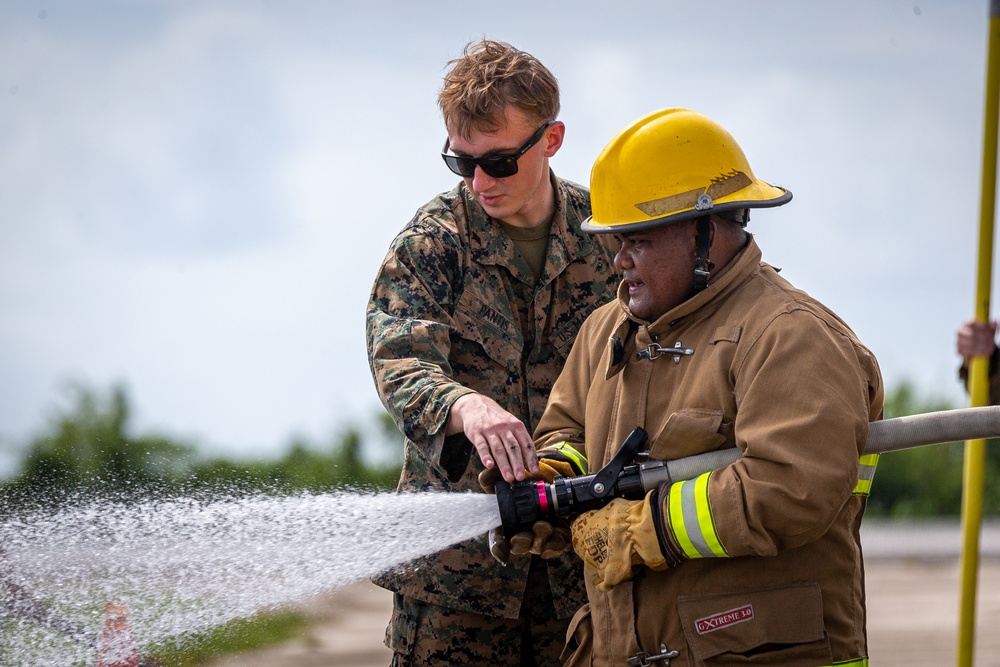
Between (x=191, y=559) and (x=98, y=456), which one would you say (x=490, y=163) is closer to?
(x=191, y=559)

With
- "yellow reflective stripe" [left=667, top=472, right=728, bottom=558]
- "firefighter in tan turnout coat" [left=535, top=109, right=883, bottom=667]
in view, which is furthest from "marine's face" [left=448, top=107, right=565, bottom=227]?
"yellow reflective stripe" [left=667, top=472, right=728, bottom=558]

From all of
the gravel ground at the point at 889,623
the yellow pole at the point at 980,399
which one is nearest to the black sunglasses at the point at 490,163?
the yellow pole at the point at 980,399

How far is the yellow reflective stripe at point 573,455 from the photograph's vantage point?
3.38 m

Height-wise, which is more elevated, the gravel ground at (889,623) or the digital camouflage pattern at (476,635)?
the digital camouflage pattern at (476,635)

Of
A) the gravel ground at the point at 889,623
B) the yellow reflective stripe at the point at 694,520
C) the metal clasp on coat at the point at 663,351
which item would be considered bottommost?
the gravel ground at the point at 889,623

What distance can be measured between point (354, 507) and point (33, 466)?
4.46 meters

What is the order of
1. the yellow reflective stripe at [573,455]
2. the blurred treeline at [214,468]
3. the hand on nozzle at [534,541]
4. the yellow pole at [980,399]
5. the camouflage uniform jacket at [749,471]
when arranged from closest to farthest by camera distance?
the camouflage uniform jacket at [749,471]
the hand on nozzle at [534,541]
the yellow reflective stripe at [573,455]
the yellow pole at [980,399]
the blurred treeline at [214,468]

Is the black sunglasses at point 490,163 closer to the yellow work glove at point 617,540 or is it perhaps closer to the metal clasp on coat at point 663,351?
the metal clasp on coat at point 663,351

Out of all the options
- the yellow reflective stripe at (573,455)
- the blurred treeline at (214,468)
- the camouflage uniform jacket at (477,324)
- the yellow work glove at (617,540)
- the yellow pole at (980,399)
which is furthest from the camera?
the blurred treeline at (214,468)

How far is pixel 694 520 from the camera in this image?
9.07 ft

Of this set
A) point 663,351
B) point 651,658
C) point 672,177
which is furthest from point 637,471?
point 672,177

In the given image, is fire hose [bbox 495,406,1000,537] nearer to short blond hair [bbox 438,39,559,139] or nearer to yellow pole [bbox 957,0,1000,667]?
short blond hair [bbox 438,39,559,139]

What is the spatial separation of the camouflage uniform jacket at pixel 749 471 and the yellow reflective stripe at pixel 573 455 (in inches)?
5.0

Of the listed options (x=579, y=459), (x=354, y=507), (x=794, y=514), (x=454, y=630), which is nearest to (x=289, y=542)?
(x=354, y=507)
